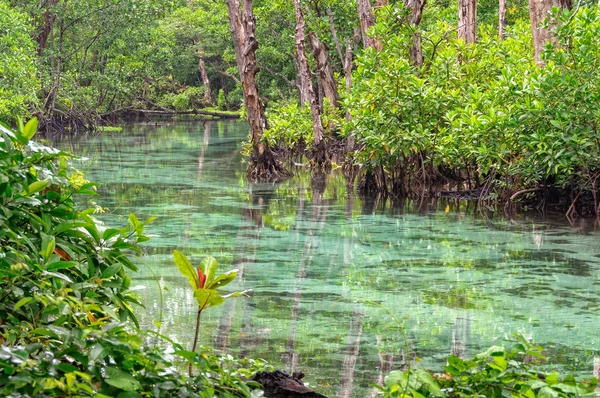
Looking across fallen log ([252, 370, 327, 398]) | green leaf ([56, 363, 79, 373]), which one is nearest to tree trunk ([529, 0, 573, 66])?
fallen log ([252, 370, 327, 398])

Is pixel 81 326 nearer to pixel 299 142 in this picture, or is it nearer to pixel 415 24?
pixel 415 24

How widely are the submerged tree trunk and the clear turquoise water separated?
2039 mm

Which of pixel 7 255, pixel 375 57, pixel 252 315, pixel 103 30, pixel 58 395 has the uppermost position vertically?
pixel 103 30

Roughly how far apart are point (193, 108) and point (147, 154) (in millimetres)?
20282

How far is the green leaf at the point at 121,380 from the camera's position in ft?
6.63

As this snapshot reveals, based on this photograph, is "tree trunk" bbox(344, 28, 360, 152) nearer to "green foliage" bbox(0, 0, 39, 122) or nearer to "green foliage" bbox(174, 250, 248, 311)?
"green foliage" bbox(0, 0, 39, 122)

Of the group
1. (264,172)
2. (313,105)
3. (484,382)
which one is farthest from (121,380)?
(313,105)

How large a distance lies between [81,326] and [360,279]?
4.22 metres

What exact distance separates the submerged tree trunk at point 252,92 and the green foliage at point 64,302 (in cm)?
1117

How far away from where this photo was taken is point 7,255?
241 centimetres

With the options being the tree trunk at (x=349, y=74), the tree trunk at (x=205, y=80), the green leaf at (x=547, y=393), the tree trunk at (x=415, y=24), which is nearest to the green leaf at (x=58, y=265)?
the green leaf at (x=547, y=393)

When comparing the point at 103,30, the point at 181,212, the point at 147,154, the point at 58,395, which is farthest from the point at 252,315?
the point at 103,30

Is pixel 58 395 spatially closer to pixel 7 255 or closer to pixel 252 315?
pixel 7 255

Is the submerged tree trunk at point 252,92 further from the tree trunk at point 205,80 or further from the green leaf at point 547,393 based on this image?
the tree trunk at point 205,80
